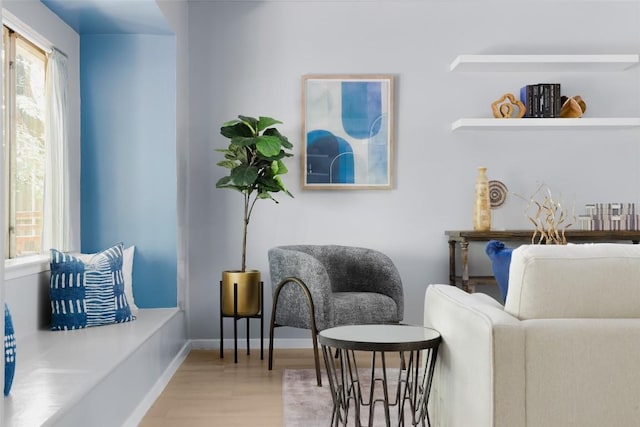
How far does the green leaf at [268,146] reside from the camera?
4.63 metres

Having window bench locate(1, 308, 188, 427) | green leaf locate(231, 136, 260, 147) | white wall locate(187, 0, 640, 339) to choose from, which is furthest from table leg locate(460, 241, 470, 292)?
window bench locate(1, 308, 188, 427)

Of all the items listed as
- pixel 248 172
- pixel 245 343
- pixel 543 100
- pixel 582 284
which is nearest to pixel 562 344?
pixel 582 284

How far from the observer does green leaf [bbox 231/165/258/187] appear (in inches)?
184

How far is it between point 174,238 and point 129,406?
1817 mm

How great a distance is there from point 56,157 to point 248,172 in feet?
3.89

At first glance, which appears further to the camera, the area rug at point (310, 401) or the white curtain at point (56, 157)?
the white curtain at point (56, 157)

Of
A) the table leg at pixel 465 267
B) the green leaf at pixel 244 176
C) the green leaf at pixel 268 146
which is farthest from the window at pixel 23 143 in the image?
the table leg at pixel 465 267

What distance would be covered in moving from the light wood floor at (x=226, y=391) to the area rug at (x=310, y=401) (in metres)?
0.05

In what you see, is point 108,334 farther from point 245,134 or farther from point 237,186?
point 245,134

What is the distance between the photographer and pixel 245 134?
4848 mm

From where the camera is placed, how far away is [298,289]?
4.50 meters

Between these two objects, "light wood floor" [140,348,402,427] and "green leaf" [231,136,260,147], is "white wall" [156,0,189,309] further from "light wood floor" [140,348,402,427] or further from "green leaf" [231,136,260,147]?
"light wood floor" [140,348,402,427]

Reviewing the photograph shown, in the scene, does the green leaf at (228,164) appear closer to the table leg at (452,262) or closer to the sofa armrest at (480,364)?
the table leg at (452,262)

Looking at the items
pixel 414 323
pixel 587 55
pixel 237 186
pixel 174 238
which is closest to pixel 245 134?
pixel 237 186
